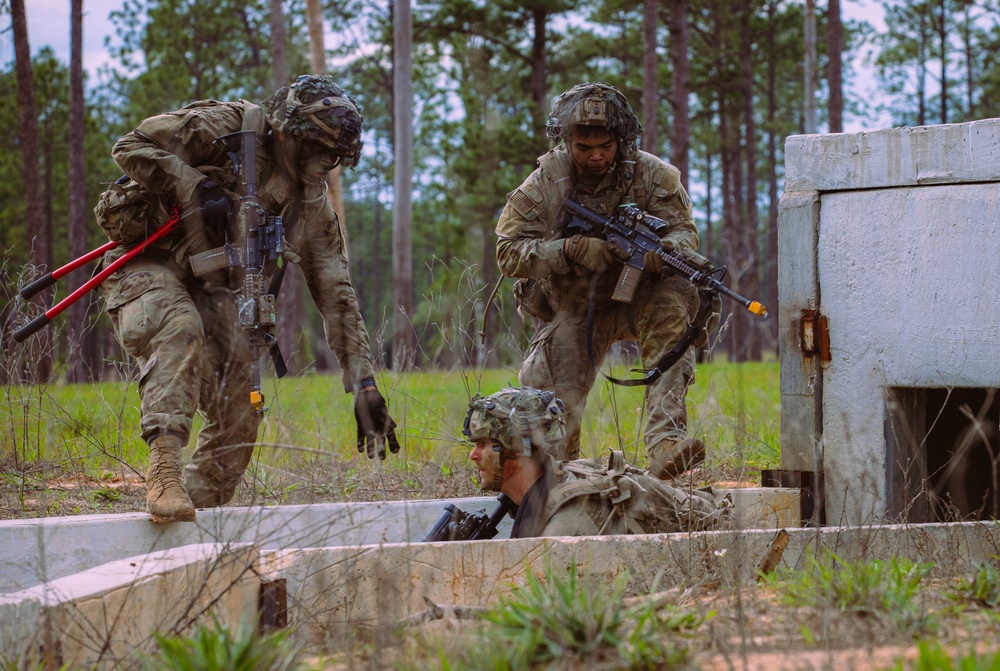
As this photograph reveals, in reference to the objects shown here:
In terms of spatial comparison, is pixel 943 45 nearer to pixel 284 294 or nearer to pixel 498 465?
pixel 284 294

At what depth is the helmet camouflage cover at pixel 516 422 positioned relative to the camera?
420 cm

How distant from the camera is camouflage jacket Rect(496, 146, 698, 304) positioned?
5238 millimetres

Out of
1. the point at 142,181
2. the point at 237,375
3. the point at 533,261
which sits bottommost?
the point at 237,375

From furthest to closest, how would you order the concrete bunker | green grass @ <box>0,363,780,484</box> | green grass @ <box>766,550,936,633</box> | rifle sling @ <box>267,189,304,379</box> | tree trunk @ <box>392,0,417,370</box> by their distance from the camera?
1. tree trunk @ <box>392,0,417,370</box>
2. green grass @ <box>0,363,780,484</box>
3. rifle sling @ <box>267,189,304,379</box>
4. the concrete bunker
5. green grass @ <box>766,550,936,633</box>

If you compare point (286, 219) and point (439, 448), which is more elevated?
point (286, 219)

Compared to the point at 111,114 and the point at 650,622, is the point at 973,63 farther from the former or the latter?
the point at 650,622

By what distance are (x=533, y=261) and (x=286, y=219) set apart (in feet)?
3.87

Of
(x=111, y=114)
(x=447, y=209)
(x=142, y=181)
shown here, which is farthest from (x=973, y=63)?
(x=142, y=181)

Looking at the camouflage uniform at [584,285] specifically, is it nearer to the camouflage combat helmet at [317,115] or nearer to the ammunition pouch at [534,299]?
the ammunition pouch at [534,299]

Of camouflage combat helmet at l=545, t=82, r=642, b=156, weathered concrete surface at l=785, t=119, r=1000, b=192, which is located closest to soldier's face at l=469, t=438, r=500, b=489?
camouflage combat helmet at l=545, t=82, r=642, b=156

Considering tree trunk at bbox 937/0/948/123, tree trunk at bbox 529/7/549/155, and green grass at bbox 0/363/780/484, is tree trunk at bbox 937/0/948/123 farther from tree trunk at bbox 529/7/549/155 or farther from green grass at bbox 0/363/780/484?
green grass at bbox 0/363/780/484

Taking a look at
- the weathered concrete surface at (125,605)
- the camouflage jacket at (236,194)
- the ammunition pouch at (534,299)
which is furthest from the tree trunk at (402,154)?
the weathered concrete surface at (125,605)

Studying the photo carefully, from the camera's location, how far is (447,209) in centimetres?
2486

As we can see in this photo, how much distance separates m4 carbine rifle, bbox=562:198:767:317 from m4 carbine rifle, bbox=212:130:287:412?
1492 mm
